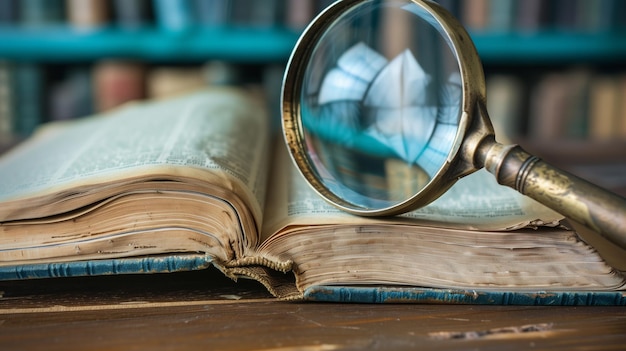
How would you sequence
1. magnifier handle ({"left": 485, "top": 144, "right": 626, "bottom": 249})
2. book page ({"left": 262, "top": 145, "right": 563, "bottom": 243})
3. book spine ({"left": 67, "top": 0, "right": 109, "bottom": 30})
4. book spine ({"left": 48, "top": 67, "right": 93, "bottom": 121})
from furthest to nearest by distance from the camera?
book spine ({"left": 48, "top": 67, "right": 93, "bottom": 121})
book spine ({"left": 67, "top": 0, "right": 109, "bottom": 30})
book page ({"left": 262, "top": 145, "right": 563, "bottom": 243})
magnifier handle ({"left": 485, "top": 144, "right": 626, "bottom": 249})

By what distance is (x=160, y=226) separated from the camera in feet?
1.94

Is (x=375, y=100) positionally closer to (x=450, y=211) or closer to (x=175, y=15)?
(x=450, y=211)

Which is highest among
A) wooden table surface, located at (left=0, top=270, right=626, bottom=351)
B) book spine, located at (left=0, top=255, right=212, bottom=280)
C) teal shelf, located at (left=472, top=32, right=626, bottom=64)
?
teal shelf, located at (left=472, top=32, right=626, bottom=64)

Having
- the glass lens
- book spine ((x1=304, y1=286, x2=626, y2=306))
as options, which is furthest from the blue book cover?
the glass lens

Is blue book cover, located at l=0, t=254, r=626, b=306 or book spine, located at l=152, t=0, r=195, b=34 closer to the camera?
blue book cover, located at l=0, t=254, r=626, b=306

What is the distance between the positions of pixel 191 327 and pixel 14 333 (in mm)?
139

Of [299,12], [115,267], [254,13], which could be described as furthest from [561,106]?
[115,267]

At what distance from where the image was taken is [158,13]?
163cm

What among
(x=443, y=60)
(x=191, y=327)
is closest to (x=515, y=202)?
(x=443, y=60)

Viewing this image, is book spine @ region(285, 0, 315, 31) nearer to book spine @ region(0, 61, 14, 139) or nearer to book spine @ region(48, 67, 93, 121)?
book spine @ region(48, 67, 93, 121)

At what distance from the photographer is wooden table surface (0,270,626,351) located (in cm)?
50

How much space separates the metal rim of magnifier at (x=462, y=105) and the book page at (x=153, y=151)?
2.5 inches

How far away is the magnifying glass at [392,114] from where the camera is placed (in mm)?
557

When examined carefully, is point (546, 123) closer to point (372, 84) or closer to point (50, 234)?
point (372, 84)
